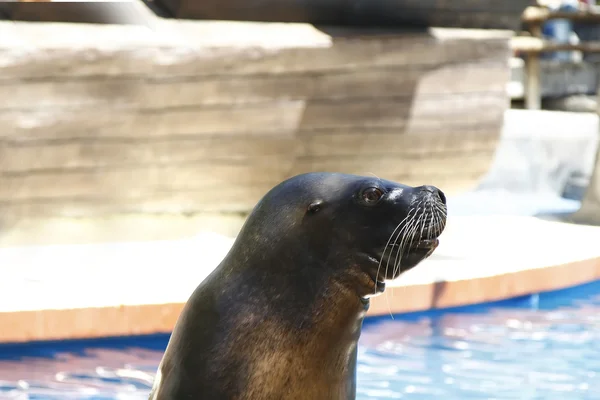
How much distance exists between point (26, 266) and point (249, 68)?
1.70 metres

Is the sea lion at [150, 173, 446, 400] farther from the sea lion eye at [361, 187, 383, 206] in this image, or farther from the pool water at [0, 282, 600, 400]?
the pool water at [0, 282, 600, 400]

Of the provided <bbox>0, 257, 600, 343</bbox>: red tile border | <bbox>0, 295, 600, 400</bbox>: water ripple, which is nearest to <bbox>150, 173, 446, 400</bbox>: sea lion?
<bbox>0, 295, 600, 400</bbox>: water ripple

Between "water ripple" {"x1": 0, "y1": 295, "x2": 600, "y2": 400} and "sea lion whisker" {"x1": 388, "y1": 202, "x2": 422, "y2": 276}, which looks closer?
"sea lion whisker" {"x1": 388, "y1": 202, "x2": 422, "y2": 276}

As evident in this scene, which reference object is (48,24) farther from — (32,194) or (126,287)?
(126,287)

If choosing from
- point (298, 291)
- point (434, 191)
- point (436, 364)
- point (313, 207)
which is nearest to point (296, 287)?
point (298, 291)

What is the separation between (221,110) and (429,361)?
2.19m

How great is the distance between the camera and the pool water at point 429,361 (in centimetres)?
343

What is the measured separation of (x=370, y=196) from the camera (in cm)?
189

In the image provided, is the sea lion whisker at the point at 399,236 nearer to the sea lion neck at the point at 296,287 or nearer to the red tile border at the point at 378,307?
the sea lion neck at the point at 296,287

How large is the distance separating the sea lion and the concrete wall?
3.38 m

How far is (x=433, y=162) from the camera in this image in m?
6.20

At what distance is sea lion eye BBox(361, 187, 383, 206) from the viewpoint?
189 centimetres

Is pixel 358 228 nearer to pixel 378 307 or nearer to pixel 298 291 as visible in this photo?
pixel 298 291

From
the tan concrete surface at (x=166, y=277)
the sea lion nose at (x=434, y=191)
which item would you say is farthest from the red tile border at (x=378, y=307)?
the sea lion nose at (x=434, y=191)
